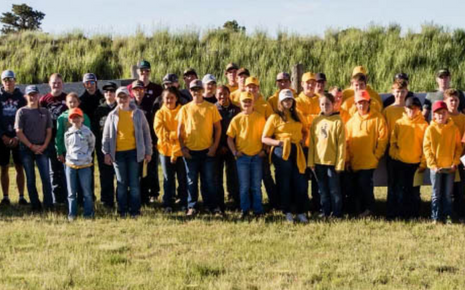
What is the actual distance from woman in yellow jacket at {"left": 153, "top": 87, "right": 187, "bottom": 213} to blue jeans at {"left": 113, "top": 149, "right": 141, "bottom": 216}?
474 mm

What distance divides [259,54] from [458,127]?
400 inches

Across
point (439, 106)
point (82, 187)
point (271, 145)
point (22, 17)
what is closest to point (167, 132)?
point (82, 187)

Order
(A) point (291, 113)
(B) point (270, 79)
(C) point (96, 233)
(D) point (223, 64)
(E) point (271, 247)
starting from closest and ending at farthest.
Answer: (E) point (271, 247)
(C) point (96, 233)
(A) point (291, 113)
(B) point (270, 79)
(D) point (223, 64)

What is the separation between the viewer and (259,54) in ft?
57.9

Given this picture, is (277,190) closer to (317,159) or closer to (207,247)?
(317,159)

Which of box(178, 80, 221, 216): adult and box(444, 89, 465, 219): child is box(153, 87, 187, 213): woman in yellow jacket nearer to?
box(178, 80, 221, 216): adult

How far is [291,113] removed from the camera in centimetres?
805

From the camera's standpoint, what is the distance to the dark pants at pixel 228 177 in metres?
8.66

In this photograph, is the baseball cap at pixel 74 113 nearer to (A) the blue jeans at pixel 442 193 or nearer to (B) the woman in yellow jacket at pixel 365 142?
(B) the woman in yellow jacket at pixel 365 142

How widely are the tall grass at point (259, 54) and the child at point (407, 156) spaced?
25.4 ft

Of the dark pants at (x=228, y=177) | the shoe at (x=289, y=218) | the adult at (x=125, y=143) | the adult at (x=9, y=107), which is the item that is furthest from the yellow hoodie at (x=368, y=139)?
the adult at (x=9, y=107)

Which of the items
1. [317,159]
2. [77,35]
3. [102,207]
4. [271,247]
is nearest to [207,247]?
[271,247]

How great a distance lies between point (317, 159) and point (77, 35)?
1427cm

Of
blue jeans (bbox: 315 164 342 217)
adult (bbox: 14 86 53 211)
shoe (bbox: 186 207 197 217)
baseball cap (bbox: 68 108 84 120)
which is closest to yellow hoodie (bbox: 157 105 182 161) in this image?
shoe (bbox: 186 207 197 217)
